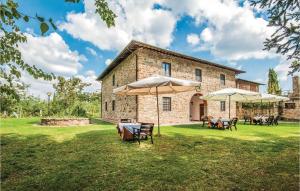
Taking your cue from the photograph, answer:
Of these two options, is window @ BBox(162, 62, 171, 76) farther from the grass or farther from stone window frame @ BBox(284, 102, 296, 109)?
stone window frame @ BBox(284, 102, 296, 109)

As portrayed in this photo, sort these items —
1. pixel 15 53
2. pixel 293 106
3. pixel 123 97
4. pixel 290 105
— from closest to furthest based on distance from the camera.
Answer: pixel 15 53
pixel 123 97
pixel 293 106
pixel 290 105

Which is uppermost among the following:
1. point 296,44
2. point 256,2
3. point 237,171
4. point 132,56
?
point 132,56

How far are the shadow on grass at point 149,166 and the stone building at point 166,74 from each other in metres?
8.46

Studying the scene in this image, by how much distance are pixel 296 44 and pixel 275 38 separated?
54cm

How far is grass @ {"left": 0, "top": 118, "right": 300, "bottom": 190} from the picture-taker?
161 inches

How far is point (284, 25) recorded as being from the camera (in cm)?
593

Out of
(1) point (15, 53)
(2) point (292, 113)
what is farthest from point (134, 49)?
(2) point (292, 113)

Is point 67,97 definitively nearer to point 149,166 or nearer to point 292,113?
point 149,166

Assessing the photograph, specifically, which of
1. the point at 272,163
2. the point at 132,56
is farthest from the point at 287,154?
the point at 132,56

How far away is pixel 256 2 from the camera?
6.16 meters

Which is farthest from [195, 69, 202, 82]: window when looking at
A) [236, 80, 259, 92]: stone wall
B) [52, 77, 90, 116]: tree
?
[52, 77, 90, 116]: tree

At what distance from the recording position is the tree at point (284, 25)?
5781 mm

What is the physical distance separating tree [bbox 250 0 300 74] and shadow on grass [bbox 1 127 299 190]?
9.59ft

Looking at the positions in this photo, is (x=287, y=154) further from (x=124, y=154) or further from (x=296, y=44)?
(x=124, y=154)
